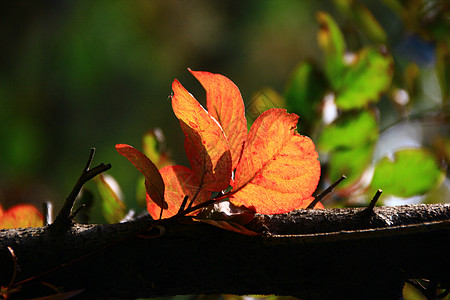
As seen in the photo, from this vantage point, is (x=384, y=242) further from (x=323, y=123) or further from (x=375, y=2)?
(x=375, y=2)

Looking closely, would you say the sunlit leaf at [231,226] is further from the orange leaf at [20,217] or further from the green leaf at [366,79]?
the green leaf at [366,79]

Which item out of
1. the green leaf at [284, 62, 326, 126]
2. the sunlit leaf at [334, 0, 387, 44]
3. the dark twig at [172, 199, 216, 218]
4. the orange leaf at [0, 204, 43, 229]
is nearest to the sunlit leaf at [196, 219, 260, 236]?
the dark twig at [172, 199, 216, 218]

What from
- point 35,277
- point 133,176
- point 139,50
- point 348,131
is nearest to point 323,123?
point 348,131

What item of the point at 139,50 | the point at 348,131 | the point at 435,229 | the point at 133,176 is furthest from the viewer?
the point at 139,50

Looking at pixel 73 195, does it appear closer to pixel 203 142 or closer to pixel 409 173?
pixel 203 142

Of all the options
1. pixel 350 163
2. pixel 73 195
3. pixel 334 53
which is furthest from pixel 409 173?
pixel 73 195
